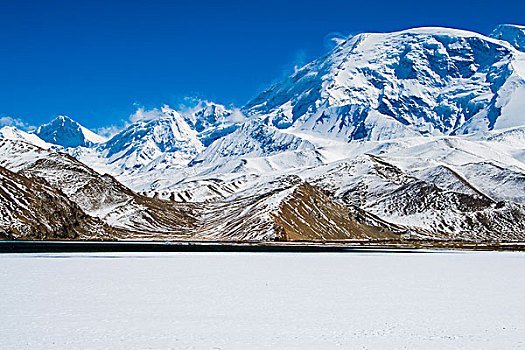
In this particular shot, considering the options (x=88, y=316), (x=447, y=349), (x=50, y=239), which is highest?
(x=50, y=239)

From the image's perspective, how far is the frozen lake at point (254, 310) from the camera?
3152 cm

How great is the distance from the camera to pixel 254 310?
41.7 metres

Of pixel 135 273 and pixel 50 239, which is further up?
pixel 50 239

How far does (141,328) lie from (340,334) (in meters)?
11.5

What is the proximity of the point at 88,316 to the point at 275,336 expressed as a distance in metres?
12.9

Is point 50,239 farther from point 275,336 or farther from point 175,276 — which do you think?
point 275,336

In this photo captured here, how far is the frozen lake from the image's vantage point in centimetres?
3152

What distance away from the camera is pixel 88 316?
37.8 metres

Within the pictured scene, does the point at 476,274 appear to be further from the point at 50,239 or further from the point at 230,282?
the point at 50,239

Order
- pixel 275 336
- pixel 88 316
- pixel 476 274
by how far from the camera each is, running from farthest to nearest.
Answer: pixel 476 274
pixel 88 316
pixel 275 336

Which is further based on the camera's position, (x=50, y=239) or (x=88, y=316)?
(x=50, y=239)

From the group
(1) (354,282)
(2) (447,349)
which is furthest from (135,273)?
(2) (447,349)

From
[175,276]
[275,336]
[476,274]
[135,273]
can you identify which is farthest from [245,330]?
[476,274]

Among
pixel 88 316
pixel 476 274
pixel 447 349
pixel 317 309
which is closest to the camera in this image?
pixel 447 349
